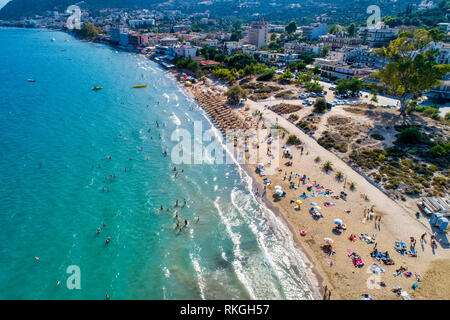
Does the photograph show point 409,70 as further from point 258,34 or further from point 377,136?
point 258,34

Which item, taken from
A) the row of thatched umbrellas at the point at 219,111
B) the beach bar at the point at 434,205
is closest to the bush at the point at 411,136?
the beach bar at the point at 434,205

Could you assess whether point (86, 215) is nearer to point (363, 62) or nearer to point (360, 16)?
point (363, 62)

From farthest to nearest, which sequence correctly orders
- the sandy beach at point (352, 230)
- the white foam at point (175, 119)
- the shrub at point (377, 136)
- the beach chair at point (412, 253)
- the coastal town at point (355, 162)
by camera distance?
1. the white foam at point (175, 119)
2. the shrub at point (377, 136)
3. the beach chair at point (412, 253)
4. the coastal town at point (355, 162)
5. the sandy beach at point (352, 230)

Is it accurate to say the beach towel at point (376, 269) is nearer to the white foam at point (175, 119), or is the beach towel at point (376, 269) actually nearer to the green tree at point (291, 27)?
the white foam at point (175, 119)

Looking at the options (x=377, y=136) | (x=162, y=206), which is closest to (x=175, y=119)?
(x=162, y=206)

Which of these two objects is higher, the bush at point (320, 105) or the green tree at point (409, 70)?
the green tree at point (409, 70)

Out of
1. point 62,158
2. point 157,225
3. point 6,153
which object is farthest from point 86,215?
point 6,153
